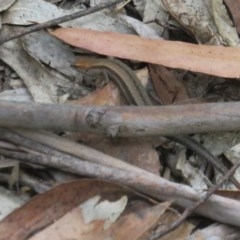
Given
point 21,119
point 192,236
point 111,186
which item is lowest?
point 192,236

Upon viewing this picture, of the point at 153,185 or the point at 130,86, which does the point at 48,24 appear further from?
the point at 153,185

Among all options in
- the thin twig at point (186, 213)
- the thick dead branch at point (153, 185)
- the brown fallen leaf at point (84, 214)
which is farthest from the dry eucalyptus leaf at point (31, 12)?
the thin twig at point (186, 213)

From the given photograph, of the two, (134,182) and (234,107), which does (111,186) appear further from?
(234,107)

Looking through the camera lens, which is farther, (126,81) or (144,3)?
(144,3)

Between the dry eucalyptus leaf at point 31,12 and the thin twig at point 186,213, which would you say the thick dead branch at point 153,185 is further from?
the dry eucalyptus leaf at point 31,12

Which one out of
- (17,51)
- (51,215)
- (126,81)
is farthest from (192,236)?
(17,51)

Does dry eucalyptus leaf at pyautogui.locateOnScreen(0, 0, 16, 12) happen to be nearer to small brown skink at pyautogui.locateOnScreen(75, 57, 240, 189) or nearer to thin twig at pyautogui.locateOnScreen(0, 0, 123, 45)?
thin twig at pyautogui.locateOnScreen(0, 0, 123, 45)
